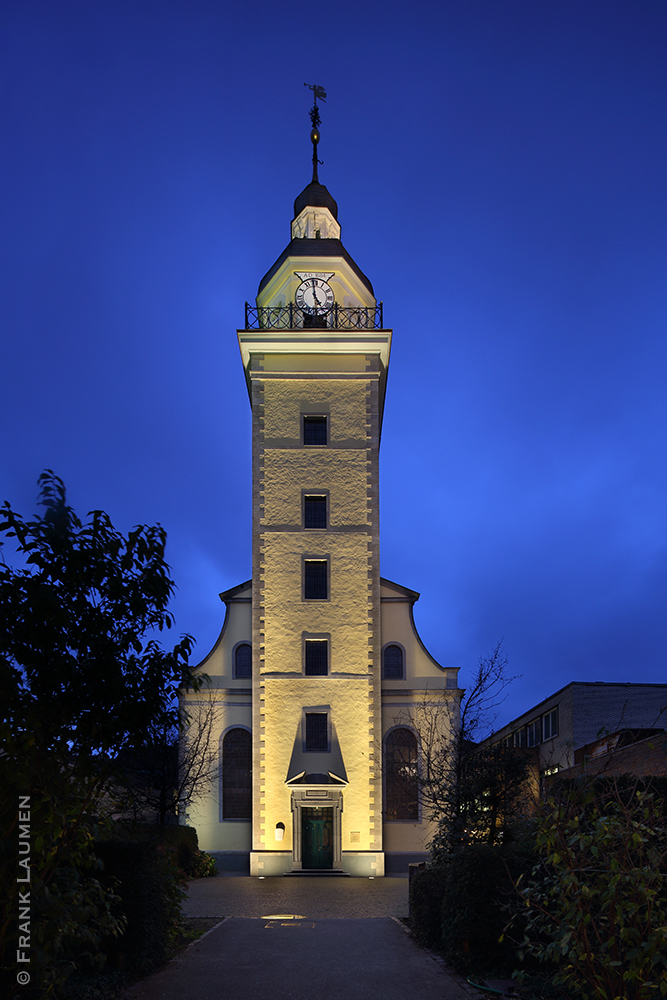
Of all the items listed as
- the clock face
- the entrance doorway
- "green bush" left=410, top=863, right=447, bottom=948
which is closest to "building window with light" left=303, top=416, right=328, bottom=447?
the clock face

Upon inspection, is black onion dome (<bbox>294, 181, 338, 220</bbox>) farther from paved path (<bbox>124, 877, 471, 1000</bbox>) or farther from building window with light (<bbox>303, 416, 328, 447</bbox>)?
paved path (<bbox>124, 877, 471, 1000</bbox>)

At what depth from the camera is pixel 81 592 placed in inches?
292

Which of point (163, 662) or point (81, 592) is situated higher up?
point (81, 592)

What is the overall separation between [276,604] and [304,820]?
6.92m

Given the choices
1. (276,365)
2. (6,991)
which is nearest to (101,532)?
(6,991)

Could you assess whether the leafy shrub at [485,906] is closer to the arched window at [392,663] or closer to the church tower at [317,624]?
the church tower at [317,624]

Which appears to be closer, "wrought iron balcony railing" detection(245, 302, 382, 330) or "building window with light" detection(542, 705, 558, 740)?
"wrought iron balcony railing" detection(245, 302, 382, 330)

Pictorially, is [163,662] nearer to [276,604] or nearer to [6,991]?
[6,991]

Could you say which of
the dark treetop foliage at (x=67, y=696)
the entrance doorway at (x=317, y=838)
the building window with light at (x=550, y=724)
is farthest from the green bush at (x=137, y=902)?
the building window with light at (x=550, y=724)

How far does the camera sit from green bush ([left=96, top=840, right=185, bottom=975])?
1085 cm

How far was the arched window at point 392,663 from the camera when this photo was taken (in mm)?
32250

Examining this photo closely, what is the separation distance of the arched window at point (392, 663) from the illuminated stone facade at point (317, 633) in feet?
0.14

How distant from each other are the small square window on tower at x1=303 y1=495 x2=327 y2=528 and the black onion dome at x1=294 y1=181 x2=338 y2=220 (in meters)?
12.8

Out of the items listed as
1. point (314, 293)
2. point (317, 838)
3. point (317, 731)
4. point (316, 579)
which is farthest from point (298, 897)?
point (314, 293)
